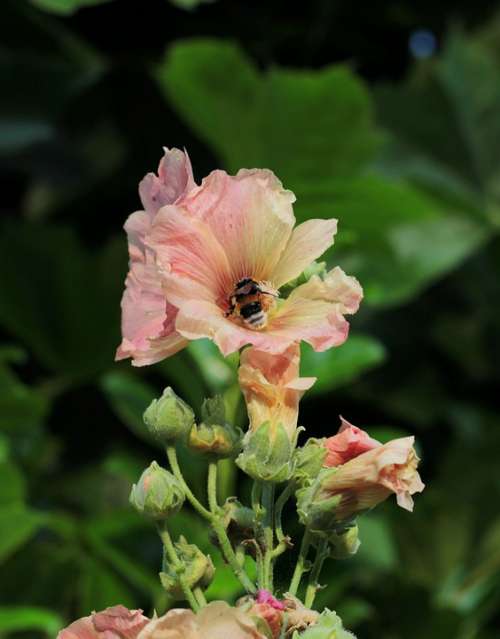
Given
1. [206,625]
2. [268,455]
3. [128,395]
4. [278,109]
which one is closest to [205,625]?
[206,625]

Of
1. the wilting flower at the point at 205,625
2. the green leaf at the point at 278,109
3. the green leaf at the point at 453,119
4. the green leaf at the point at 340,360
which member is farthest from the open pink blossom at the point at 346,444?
the green leaf at the point at 453,119

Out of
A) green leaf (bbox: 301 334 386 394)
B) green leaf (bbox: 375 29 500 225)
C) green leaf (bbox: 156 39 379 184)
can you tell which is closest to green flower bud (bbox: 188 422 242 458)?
green leaf (bbox: 301 334 386 394)

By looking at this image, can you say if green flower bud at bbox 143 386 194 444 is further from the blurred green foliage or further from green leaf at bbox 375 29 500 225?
green leaf at bbox 375 29 500 225

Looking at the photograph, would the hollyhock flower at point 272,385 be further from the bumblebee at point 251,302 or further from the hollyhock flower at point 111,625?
the hollyhock flower at point 111,625

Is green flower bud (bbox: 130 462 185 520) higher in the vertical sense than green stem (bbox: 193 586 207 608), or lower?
higher

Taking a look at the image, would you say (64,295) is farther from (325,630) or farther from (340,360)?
(325,630)

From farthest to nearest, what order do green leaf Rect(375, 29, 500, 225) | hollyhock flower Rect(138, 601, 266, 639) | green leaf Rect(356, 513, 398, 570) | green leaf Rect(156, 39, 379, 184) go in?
green leaf Rect(375, 29, 500, 225) < green leaf Rect(356, 513, 398, 570) < green leaf Rect(156, 39, 379, 184) < hollyhock flower Rect(138, 601, 266, 639)

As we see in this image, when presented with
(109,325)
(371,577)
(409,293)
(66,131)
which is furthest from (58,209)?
(371,577)
